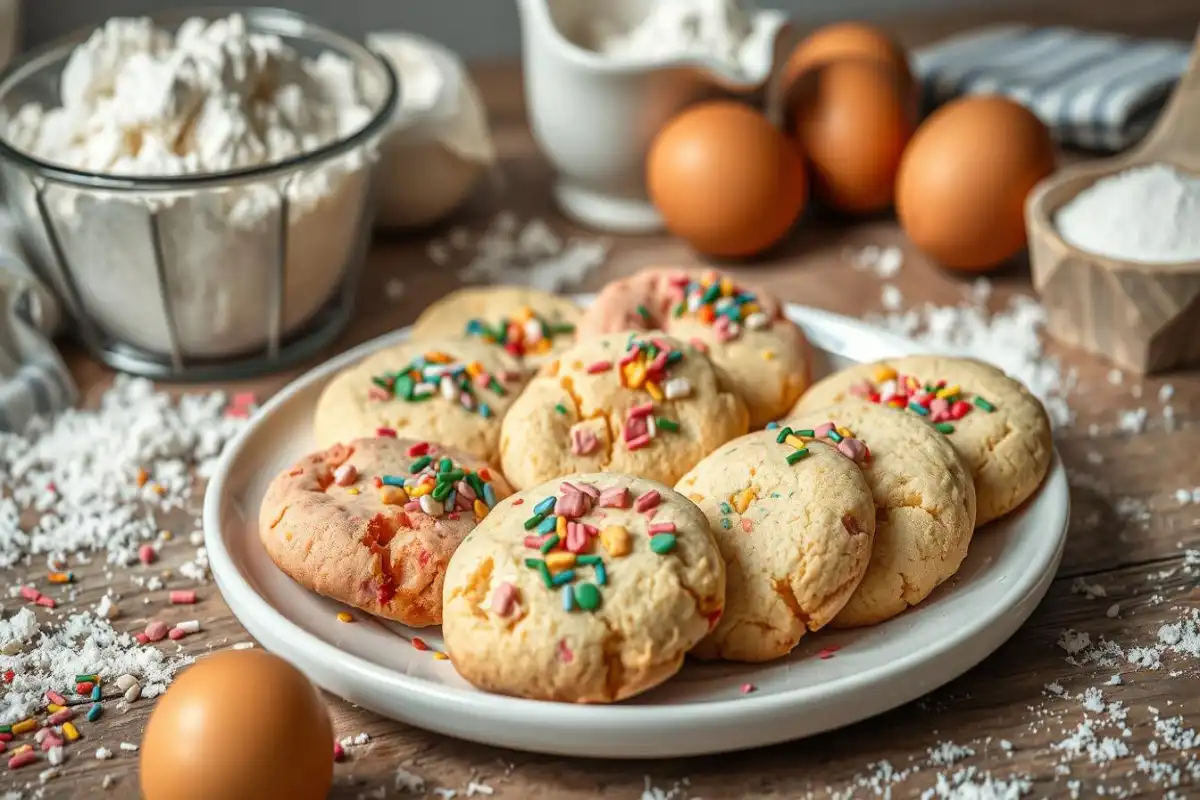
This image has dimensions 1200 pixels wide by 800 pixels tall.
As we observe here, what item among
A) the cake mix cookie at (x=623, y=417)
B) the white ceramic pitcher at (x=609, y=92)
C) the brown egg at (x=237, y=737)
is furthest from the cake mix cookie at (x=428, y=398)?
the white ceramic pitcher at (x=609, y=92)

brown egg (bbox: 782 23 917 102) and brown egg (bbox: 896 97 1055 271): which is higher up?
brown egg (bbox: 782 23 917 102)

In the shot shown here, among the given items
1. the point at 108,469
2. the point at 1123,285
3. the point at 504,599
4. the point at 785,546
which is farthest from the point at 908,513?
the point at 108,469

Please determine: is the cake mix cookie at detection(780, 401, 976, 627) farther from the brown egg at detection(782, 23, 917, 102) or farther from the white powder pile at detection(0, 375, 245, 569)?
the brown egg at detection(782, 23, 917, 102)

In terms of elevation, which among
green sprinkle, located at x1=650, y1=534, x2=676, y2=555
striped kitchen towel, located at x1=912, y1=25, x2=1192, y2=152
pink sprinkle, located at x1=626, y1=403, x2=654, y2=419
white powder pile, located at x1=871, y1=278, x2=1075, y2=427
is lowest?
white powder pile, located at x1=871, y1=278, x2=1075, y2=427

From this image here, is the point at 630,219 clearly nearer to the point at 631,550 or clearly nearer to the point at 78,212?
the point at 78,212

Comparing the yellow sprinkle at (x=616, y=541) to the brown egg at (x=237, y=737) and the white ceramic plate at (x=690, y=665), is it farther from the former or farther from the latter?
the brown egg at (x=237, y=737)

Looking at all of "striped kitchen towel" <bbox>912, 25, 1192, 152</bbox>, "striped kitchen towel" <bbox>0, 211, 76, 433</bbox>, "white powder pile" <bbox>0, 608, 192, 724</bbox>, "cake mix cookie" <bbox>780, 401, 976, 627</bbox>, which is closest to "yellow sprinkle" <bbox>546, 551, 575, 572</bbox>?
"cake mix cookie" <bbox>780, 401, 976, 627</bbox>

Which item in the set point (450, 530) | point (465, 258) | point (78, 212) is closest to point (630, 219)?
point (465, 258)
